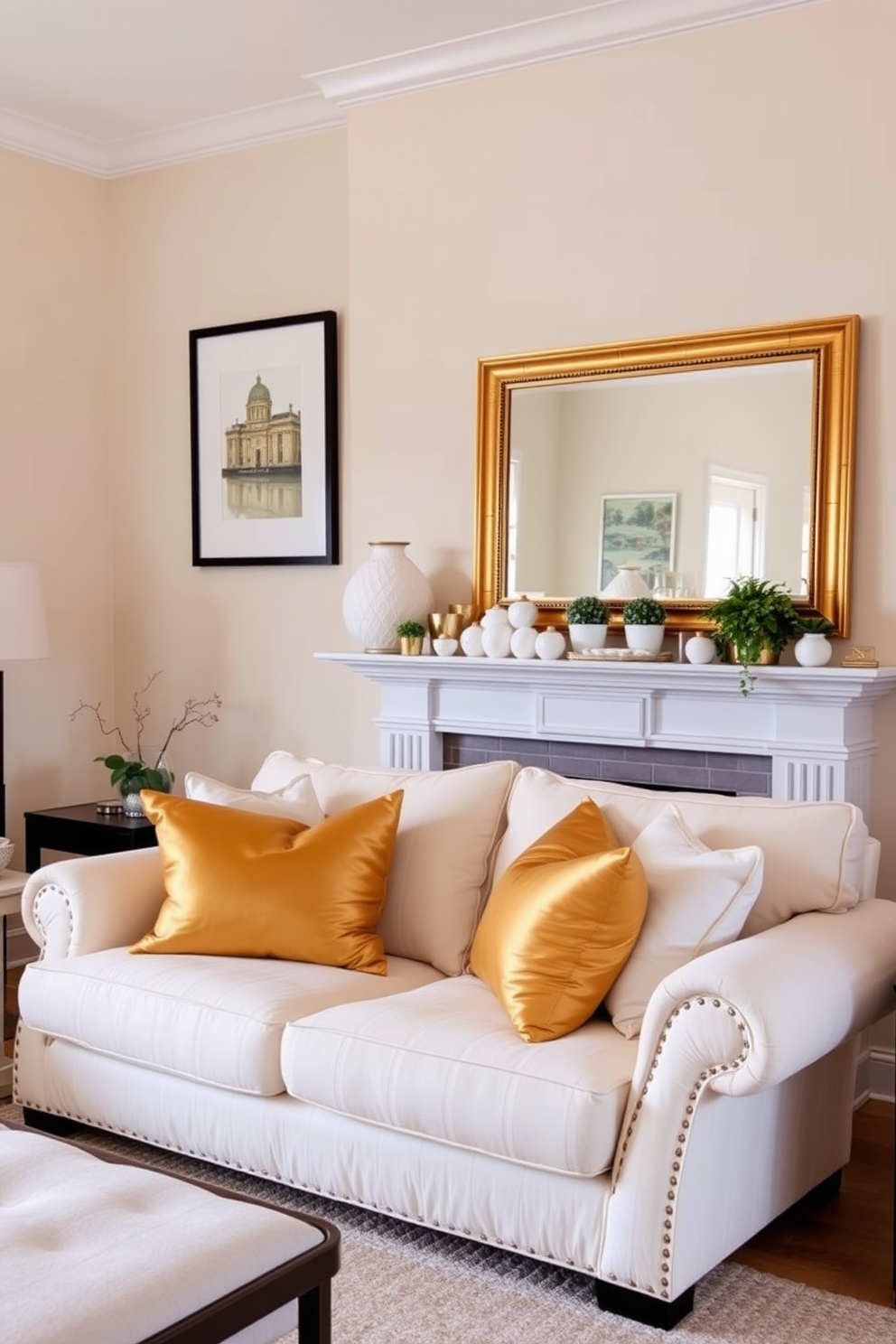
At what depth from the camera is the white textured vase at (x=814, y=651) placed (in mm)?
3719

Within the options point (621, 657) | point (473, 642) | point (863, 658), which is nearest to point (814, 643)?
point (863, 658)

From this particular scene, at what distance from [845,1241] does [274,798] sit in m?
1.68

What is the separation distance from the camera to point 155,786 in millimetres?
4723

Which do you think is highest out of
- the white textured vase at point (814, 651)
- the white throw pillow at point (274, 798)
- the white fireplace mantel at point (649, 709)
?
the white textured vase at point (814, 651)

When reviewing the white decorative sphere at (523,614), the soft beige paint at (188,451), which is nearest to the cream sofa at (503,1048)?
the white decorative sphere at (523,614)

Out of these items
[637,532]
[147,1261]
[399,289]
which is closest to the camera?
[147,1261]

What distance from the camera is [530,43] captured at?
423 centimetres

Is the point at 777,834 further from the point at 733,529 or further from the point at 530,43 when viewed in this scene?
the point at 530,43

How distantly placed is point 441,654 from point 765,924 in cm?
169

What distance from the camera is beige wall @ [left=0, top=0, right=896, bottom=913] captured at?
3.79 meters

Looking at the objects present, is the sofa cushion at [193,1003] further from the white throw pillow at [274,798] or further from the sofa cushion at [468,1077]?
the white throw pillow at [274,798]

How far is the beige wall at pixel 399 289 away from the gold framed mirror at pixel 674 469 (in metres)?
0.07

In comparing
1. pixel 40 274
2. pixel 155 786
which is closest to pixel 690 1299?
pixel 155 786

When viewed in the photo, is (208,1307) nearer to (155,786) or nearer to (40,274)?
(155,786)
